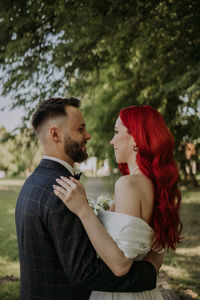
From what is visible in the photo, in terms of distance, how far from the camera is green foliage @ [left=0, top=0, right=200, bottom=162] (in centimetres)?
456

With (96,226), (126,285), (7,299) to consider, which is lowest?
(7,299)

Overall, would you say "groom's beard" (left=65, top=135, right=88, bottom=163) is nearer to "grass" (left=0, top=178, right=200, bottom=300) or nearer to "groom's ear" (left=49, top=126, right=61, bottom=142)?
"groom's ear" (left=49, top=126, right=61, bottom=142)

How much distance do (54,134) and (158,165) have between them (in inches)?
28.9

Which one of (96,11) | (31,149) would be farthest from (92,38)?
(31,149)

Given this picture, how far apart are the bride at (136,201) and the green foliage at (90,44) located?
257 cm

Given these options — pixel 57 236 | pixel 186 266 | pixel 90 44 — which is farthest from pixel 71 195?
pixel 186 266

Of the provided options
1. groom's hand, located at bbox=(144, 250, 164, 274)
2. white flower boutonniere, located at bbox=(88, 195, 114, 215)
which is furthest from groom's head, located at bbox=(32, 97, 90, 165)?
groom's hand, located at bbox=(144, 250, 164, 274)

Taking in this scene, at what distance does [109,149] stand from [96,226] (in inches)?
386

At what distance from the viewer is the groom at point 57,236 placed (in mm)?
1919

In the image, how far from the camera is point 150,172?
7.25 feet

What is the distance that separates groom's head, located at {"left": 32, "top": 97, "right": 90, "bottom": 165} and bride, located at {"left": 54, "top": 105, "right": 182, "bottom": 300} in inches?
10.5

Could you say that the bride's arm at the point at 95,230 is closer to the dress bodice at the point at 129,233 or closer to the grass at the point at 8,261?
the dress bodice at the point at 129,233

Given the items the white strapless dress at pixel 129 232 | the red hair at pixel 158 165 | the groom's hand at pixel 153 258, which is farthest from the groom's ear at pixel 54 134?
the groom's hand at pixel 153 258

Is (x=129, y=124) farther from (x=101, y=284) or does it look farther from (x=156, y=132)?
(x=101, y=284)
